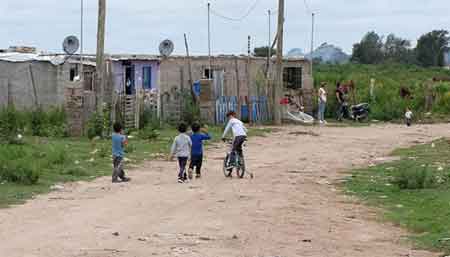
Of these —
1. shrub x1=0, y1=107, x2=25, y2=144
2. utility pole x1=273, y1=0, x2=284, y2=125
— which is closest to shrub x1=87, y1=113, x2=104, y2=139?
shrub x1=0, y1=107, x2=25, y2=144

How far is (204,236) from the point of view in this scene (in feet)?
43.0

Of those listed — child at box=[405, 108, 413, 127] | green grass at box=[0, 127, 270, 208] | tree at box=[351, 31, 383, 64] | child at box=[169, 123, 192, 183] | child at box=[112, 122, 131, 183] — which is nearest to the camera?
green grass at box=[0, 127, 270, 208]

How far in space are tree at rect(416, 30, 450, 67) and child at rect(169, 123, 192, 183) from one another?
75.1 meters

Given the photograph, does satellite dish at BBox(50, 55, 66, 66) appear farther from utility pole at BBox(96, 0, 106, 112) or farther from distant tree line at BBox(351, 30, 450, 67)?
distant tree line at BBox(351, 30, 450, 67)

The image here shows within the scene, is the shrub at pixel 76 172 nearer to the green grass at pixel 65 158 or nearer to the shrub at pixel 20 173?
the green grass at pixel 65 158

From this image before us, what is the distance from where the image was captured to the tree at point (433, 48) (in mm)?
93938

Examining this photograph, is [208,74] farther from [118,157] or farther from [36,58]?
[118,157]

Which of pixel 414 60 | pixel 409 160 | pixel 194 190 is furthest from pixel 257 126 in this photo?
pixel 414 60

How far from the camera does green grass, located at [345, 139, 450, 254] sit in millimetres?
14266

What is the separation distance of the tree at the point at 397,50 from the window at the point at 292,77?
5485cm

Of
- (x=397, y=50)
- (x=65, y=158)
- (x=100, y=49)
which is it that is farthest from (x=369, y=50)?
(x=65, y=158)

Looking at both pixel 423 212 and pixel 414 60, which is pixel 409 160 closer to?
pixel 423 212

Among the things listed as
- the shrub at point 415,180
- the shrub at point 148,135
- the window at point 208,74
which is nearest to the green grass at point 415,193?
the shrub at point 415,180

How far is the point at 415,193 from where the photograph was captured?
Answer: 61.4ft
